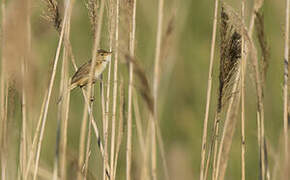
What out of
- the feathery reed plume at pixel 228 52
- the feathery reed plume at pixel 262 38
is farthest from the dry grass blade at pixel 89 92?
the feathery reed plume at pixel 262 38

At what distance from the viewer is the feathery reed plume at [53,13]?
2633 mm

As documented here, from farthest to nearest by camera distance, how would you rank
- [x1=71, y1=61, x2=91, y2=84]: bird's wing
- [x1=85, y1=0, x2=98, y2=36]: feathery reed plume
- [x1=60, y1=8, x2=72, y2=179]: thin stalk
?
[x1=71, y1=61, x2=91, y2=84]: bird's wing < [x1=85, y1=0, x2=98, y2=36]: feathery reed plume < [x1=60, y1=8, x2=72, y2=179]: thin stalk

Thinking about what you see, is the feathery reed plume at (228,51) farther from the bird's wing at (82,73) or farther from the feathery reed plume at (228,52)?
the bird's wing at (82,73)

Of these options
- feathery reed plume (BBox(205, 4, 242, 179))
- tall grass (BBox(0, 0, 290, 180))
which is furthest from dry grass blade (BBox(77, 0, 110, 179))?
feathery reed plume (BBox(205, 4, 242, 179))

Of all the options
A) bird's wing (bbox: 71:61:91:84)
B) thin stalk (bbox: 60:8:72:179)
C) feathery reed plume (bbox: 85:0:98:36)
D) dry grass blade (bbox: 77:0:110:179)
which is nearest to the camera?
dry grass blade (bbox: 77:0:110:179)

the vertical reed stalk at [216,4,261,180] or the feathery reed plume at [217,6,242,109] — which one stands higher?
the feathery reed plume at [217,6,242,109]

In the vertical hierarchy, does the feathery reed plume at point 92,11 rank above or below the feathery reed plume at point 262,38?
above

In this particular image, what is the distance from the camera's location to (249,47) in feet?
8.07

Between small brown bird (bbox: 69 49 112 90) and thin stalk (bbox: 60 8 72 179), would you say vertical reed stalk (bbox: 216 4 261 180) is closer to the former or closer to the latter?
thin stalk (bbox: 60 8 72 179)

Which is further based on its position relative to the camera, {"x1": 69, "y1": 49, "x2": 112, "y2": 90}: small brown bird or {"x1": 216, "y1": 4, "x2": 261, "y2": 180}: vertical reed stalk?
{"x1": 69, "y1": 49, "x2": 112, "y2": 90}: small brown bird

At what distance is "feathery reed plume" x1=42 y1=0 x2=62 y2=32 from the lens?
263 cm

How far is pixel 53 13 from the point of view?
2664mm

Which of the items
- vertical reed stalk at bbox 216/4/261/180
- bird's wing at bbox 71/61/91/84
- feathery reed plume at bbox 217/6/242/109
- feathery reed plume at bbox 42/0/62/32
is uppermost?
feathery reed plume at bbox 42/0/62/32

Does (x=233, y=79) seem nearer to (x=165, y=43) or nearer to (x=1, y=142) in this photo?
(x=165, y=43)
